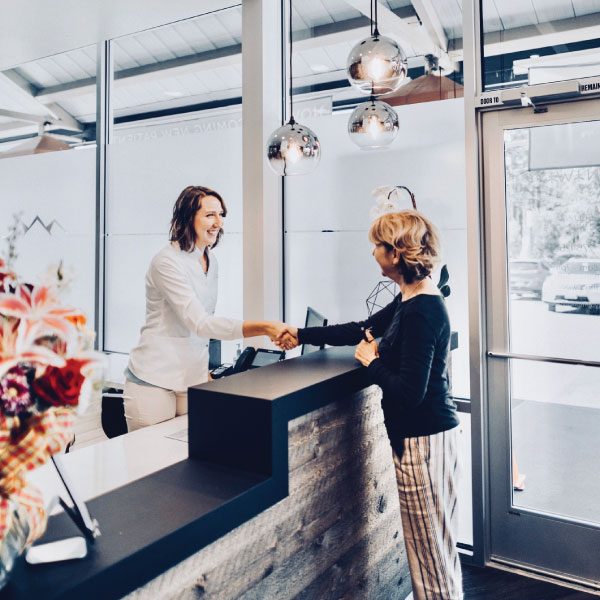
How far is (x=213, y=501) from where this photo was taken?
4.30 ft

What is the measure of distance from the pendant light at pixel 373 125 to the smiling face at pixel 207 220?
0.65 m

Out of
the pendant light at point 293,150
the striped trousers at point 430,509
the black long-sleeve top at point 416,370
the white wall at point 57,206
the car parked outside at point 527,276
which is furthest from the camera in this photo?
the white wall at point 57,206

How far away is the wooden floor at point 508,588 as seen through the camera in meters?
2.78

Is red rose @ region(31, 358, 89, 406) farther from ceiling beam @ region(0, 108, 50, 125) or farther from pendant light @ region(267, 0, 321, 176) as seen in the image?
ceiling beam @ region(0, 108, 50, 125)

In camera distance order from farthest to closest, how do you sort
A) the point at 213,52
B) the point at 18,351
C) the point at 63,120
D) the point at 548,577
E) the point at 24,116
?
the point at 24,116, the point at 63,120, the point at 213,52, the point at 548,577, the point at 18,351

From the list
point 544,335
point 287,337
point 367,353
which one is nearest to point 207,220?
point 287,337

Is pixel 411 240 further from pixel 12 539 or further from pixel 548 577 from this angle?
pixel 548 577

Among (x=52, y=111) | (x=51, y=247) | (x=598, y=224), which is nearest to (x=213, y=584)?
(x=598, y=224)

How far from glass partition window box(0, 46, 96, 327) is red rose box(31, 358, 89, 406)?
163 inches

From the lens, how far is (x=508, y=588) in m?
2.85

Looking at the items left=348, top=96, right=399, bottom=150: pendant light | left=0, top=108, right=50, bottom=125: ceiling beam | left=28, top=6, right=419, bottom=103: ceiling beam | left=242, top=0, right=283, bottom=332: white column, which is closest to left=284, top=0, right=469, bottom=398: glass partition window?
left=28, top=6, right=419, bottom=103: ceiling beam

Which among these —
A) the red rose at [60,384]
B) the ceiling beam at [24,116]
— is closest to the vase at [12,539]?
the red rose at [60,384]

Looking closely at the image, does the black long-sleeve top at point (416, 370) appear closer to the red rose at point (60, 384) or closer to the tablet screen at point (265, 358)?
the tablet screen at point (265, 358)

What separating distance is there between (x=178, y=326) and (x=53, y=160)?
3331 millimetres
